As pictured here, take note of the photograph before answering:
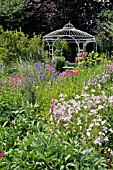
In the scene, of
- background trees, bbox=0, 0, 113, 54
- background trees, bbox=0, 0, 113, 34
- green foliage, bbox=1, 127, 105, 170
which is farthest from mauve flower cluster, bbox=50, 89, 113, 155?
background trees, bbox=0, 0, 113, 34

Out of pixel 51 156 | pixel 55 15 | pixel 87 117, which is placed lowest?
pixel 51 156

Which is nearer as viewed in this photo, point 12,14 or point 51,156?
point 51,156

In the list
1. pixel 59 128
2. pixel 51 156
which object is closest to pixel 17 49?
pixel 59 128

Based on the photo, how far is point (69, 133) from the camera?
371cm

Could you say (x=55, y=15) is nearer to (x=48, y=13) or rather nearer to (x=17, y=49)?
(x=48, y=13)

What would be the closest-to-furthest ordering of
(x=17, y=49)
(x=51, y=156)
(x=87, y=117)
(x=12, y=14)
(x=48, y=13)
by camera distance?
(x=51, y=156) < (x=87, y=117) < (x=17, y=49) < (x=12, y=14) < (x=48, y=13)

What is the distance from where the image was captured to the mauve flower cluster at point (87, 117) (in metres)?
3.54

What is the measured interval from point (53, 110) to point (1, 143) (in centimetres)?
65

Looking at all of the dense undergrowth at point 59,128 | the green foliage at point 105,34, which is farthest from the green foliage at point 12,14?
the dense undergrowth at point 59,128

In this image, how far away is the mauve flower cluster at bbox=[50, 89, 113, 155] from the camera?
354 cm

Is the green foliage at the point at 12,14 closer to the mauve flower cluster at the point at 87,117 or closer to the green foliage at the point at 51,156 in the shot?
the mauve flower cluster at the point at 87,117

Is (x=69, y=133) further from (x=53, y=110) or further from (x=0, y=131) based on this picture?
(x=0, y=131)

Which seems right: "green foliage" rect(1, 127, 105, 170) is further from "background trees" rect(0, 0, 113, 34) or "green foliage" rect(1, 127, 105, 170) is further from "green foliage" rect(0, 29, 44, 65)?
"background trees" rect(0, 0, 113, 34)

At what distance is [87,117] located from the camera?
3.67m
